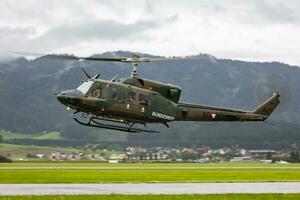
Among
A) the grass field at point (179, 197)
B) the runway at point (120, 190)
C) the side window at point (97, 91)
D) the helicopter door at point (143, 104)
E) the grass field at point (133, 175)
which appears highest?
the side window at point (97, 91)

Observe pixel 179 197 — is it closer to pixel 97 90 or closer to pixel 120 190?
pixel 120 190

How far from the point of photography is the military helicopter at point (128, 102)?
153ft

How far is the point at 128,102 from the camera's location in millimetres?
47719

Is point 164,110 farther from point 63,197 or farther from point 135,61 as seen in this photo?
point 63,197

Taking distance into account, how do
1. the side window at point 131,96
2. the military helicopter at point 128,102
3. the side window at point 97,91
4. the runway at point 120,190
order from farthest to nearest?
the side window at point 131,96 < the side window at point 97,91 < the military helicopter at point 128,102 < the runway at point 120,190

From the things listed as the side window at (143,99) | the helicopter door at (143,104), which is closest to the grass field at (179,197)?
the helicopter door at (143,104)

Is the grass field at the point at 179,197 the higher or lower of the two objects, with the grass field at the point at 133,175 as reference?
higher

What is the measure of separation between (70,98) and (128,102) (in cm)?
404

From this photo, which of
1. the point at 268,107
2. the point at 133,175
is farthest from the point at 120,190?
the point at 133,175

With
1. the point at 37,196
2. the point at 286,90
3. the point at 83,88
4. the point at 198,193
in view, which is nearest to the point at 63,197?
the point at 37,196

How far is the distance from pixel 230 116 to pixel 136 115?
803 centimetres

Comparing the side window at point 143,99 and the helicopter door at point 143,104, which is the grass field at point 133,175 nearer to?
the helicopter door at point 143,104

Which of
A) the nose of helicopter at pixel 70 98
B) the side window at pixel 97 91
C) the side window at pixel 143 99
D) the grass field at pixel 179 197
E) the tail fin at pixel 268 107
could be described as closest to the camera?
the grass field at pixel 179 197

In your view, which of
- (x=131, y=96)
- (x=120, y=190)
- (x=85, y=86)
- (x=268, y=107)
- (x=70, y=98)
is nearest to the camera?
(x=120, y=190)
